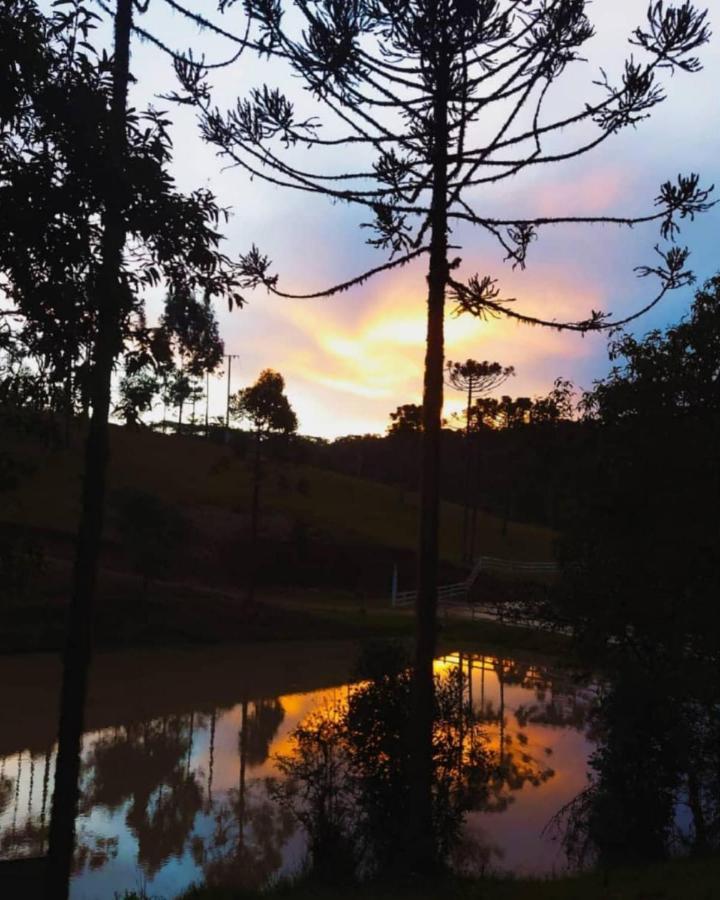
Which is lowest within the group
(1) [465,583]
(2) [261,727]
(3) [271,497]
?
(2) [261,727]

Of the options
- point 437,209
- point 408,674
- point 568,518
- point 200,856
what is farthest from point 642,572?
point 200,856

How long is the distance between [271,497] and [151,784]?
4754 cm

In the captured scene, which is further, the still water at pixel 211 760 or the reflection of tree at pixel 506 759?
the reflection of tree at pixel 506 759

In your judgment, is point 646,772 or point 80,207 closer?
point 80,207

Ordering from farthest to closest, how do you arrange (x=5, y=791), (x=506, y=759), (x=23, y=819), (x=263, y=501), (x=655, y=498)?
1. (x=263, y=501)
2. (x=506, y=759)
3. (x=5, y=791)
4. (x=23, y=819)
5. (x=655, y=498)

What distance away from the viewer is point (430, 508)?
869 centimetres

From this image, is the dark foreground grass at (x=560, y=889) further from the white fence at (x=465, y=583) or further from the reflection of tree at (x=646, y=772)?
the white fence at (x=465, y=583)

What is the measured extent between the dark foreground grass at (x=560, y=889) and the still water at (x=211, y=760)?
2.39 m

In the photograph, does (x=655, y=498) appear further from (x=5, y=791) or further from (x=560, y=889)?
(x=5, y=791)

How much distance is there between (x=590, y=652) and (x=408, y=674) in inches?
101

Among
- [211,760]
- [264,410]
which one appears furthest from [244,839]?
[264,410]

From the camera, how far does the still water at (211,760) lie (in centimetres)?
1326

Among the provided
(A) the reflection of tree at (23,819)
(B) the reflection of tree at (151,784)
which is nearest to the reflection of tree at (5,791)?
(A) the reflection of tree at (23,819)

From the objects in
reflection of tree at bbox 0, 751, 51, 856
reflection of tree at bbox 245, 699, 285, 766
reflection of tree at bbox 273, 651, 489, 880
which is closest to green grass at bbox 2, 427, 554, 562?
reflection of tree at bbox 245, 699, 285, 766
